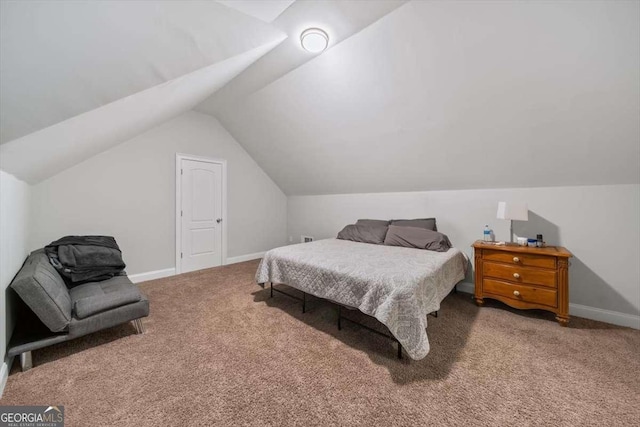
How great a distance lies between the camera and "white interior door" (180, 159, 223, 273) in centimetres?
404

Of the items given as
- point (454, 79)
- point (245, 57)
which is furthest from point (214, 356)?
point (454, 79)

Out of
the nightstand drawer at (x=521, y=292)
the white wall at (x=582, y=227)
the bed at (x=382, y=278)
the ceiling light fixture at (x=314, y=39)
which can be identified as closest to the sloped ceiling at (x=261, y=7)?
the ceiling light fixture at (x=314, y=39)

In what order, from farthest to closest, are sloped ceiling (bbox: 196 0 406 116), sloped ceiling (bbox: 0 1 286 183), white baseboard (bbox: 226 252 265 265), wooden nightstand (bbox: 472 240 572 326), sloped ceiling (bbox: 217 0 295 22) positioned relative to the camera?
white baseboard (bbox: 226 252 265 265) → wooden nightstand (bbox: 472 240 572 326) → sloped ceiling (bbox: 196 0 406 116) → sloped ceiling (bbox: 217 0 295 22) → sloped ceiling (bbox: 0 1 286 183)

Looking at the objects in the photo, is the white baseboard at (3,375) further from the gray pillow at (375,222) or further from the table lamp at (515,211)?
the table lamp at (515,211)

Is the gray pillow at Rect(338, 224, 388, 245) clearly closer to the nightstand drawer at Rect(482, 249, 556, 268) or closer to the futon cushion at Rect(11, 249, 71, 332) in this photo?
the nightstand drawer at Rect(482, 249, 556, 268)

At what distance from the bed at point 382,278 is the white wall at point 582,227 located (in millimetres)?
563

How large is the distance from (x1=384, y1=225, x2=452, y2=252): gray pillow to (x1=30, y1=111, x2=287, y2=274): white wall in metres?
2.93

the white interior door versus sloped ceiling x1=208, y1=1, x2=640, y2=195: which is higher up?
sloped ceiling x1=208, y1=1, x2=640, y2=195

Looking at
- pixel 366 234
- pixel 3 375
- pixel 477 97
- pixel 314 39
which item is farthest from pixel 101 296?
pixel 477 97

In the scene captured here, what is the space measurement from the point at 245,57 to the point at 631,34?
279 cm

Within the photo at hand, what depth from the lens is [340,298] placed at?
213 cm

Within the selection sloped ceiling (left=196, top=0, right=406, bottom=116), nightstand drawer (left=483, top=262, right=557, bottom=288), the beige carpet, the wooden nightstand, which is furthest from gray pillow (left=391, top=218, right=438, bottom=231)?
sloped ceiling (left=196, top=0, right=406, bottom=116)

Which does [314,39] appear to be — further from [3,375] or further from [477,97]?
[3,375]

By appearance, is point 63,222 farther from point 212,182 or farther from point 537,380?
point 537,380
